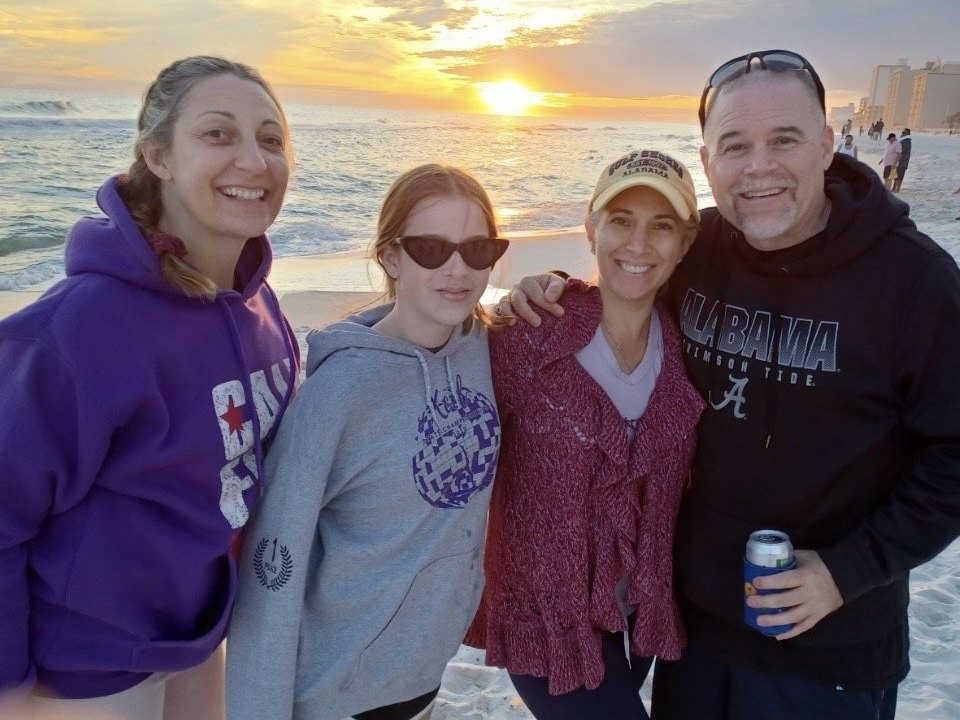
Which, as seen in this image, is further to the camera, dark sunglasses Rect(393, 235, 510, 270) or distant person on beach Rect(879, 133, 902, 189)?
distant person on beach Rect(879, 133, 902, 189)

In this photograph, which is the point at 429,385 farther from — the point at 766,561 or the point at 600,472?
the point at 766,561

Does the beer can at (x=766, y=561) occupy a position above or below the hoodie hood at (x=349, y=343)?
below

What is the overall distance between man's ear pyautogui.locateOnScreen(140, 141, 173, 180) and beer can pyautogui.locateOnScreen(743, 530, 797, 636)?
7.72ft

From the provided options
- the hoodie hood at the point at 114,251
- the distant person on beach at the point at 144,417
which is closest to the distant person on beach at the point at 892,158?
the distant person on beach at the point at 144,417

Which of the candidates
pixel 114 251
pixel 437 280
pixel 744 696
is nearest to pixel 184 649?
pixel 114 251

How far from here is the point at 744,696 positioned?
2551 mm

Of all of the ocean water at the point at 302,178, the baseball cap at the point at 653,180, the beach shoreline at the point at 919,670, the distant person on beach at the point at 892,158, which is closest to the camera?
the baseball cap at the point at 653,180

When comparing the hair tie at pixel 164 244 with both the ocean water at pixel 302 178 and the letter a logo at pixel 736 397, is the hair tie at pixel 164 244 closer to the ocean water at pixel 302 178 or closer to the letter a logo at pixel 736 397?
the ocean water at pixel 302 178

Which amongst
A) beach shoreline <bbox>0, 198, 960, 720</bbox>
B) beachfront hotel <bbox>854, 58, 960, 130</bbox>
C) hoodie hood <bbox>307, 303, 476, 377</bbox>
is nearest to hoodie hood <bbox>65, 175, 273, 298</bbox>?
hoodie hood <bbox>307, 303, 476, 377</bbox>

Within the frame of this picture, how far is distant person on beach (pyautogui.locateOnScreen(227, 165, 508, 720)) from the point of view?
2168 mm

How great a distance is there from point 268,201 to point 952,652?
4.72 m

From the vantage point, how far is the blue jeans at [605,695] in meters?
2.48

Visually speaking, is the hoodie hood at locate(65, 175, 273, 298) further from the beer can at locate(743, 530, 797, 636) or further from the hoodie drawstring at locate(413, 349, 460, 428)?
the beer can at locate(743, 530, 797, 636)

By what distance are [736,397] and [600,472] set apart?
57cm
